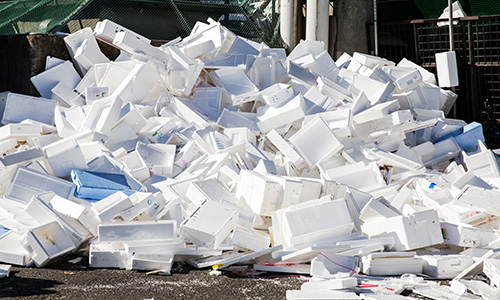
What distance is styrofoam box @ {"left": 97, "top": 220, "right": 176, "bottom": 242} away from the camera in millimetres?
4359

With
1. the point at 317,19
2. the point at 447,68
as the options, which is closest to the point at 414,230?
the point at 447,68

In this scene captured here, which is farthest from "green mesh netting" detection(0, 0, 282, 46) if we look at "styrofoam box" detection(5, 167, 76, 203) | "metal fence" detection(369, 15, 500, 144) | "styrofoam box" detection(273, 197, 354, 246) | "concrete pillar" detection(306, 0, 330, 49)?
"styrofoam box" detection(273, 197, 354, 246)

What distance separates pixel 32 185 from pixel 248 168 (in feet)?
5.99

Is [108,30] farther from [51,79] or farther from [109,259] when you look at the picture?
[109,259]

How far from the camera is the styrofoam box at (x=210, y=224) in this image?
4.46 m

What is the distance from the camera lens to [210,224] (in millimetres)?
4500

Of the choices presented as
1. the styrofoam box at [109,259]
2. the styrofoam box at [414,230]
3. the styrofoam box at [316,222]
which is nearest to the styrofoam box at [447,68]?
the styrofoam box at [414,230]

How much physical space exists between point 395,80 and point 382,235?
3.41m

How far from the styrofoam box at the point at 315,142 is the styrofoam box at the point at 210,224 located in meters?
1.51

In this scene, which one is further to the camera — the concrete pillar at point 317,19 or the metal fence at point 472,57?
the concrete pillar at point 317,19

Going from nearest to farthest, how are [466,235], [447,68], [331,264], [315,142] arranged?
[331,264], [466,235], [315,142], [447,68]

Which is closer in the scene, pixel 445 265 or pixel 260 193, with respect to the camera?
pixel 445 265

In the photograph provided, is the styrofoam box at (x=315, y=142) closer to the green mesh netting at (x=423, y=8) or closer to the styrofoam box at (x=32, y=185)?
the styrofoam box at (x=32, y=185)

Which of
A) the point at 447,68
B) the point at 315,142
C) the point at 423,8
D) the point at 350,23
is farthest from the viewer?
the point at 423,8
